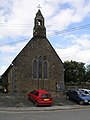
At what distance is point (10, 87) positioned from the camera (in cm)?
4909

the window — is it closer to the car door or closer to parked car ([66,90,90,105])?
parked car ([66,90,90,105])

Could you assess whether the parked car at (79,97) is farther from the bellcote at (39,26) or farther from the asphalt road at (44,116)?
the bellcote at (39,26)

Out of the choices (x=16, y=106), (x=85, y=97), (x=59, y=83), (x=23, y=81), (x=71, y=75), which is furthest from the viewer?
(x=71, y=75)

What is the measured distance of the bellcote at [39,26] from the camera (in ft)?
167

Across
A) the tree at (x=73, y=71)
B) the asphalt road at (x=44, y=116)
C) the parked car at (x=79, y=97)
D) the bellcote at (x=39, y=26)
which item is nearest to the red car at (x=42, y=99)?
the parked car at (x=79, y=97)

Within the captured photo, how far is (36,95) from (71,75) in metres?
53.9

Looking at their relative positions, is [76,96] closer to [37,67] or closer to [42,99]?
[42,99]

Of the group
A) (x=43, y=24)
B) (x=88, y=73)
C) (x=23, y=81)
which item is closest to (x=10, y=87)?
(x=23, y=81)

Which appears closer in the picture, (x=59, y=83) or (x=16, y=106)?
(x=16, y=106)

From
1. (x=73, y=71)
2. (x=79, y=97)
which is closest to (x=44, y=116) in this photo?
(x=79, y=97)

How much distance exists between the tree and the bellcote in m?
37.4

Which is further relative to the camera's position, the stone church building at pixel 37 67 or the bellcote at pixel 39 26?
the bellcote at pixel 39 26

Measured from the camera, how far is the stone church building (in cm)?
4769

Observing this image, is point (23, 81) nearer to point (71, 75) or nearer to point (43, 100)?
point (43, 100)
